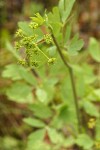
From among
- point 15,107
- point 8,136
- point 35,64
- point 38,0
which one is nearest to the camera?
point 35,64

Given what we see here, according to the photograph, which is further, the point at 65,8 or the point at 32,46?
the point at 65,8

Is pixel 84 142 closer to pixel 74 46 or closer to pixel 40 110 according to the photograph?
pixel 40 110

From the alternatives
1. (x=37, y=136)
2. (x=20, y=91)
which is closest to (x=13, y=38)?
(x=20, y=91)

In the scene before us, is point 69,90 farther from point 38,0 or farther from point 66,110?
point 38,0

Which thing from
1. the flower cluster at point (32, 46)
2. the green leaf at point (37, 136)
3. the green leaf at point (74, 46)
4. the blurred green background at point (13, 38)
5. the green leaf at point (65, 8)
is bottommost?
the flower cluster at point (32, 46)

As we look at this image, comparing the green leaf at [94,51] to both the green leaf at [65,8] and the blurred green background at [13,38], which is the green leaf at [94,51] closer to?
the blurred green background at [13,38]

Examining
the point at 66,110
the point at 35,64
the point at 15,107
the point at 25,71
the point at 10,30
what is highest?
the point at 10,30

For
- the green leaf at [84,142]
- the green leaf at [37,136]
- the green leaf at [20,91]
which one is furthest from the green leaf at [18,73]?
the green leaf at [84,142]

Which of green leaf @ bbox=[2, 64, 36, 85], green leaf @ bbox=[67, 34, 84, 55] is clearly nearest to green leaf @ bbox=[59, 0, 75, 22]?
green leaf @ bbox=[67, 34, 84, 55]

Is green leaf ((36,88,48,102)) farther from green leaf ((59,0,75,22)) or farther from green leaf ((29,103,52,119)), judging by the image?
Result: green leaf ((59,0,75,22))

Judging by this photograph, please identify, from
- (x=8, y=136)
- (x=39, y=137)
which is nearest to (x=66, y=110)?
(x=39, y=137)

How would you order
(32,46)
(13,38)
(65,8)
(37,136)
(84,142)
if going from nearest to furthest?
1. (32,46)
2. (65,8)
3. (84,142)
4. (37,136)
5. (13,38)
